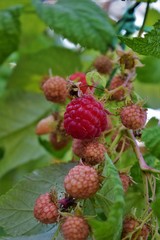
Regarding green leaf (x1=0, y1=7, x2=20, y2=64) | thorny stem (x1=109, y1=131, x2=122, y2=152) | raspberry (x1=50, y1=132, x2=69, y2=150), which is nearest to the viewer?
thorny stem (x1=109, y1=131, x2=122, y2=152)

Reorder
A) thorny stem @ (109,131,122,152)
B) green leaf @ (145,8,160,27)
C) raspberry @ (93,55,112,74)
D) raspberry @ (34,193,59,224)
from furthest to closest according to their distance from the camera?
green leaf @ (145,8,160,27), raspberry @ (93,55,112,74), thorny stem @ (109,131,122,152), raspberry @ (34,193,59,224)

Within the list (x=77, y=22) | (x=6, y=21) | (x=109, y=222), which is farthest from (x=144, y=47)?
(x=6, y=21)

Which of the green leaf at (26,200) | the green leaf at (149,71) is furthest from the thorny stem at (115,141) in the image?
the green leaf at (149,71)

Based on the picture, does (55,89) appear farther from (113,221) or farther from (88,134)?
(113,221)

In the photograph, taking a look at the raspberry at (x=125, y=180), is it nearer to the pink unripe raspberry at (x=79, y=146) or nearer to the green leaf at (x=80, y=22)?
the pink unripe raspberry at (x=79, y=146)

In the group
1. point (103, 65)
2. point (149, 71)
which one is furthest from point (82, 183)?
point (149, 71)

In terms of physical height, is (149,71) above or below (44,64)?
above

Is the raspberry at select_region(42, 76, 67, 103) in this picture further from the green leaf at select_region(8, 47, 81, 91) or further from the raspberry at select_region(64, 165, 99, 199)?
the green leaf at select_region(8, 47, 81, 91)

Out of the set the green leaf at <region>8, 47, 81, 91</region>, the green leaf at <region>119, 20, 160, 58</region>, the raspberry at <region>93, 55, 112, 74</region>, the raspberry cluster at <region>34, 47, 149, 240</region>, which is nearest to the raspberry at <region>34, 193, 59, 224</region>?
the raspberry cluster at <region>34, 47, 149, 240</region>
